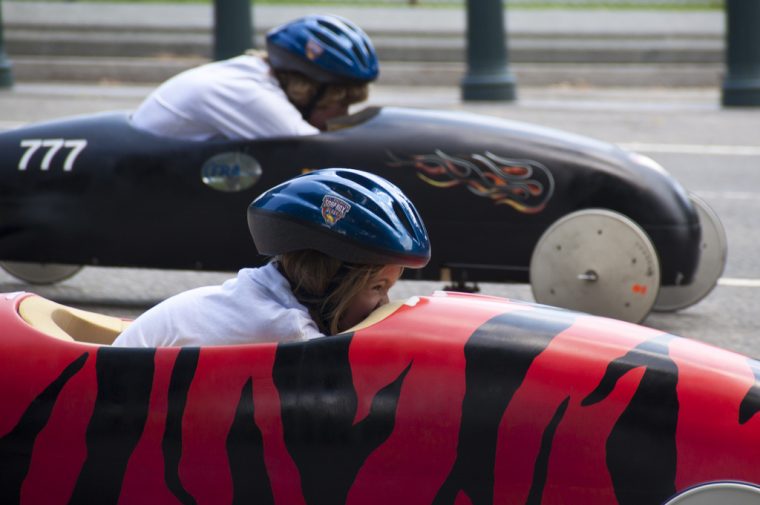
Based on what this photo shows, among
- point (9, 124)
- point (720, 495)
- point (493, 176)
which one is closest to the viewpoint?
point (720, 495)

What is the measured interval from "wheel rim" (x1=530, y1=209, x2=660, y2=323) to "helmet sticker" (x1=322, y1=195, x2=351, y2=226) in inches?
101

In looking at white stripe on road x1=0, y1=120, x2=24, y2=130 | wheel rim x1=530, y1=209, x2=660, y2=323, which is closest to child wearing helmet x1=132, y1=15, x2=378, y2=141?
wheel rim x1=530, y1=209, x2=660, y2=323

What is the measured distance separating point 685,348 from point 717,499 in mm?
368

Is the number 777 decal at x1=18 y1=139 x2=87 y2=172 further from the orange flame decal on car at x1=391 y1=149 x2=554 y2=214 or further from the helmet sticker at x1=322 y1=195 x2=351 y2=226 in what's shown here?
the helmet sticker at x1=322 y1=195 x2=351 y2=226

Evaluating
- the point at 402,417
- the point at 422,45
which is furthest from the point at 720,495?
the point at 422,45

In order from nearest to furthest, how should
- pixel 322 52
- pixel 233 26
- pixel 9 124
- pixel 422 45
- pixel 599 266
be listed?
pixel 599 266 < pixel 322 52 < pixel 9 124 < pixel 233 26 < pixel 422 45

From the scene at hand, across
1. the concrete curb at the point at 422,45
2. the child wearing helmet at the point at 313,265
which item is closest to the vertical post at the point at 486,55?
the concrete curb at the point at 422,45

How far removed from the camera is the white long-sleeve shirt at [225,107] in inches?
230

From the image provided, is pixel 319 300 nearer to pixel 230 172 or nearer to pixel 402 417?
pixel 402 417

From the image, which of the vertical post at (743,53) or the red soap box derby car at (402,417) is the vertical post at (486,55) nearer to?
the vertical post at (743,53)

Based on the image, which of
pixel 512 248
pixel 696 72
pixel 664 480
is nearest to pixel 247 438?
pixel 664 480

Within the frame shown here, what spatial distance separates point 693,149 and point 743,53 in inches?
107

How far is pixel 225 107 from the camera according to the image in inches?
231

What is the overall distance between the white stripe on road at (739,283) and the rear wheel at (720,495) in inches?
156
